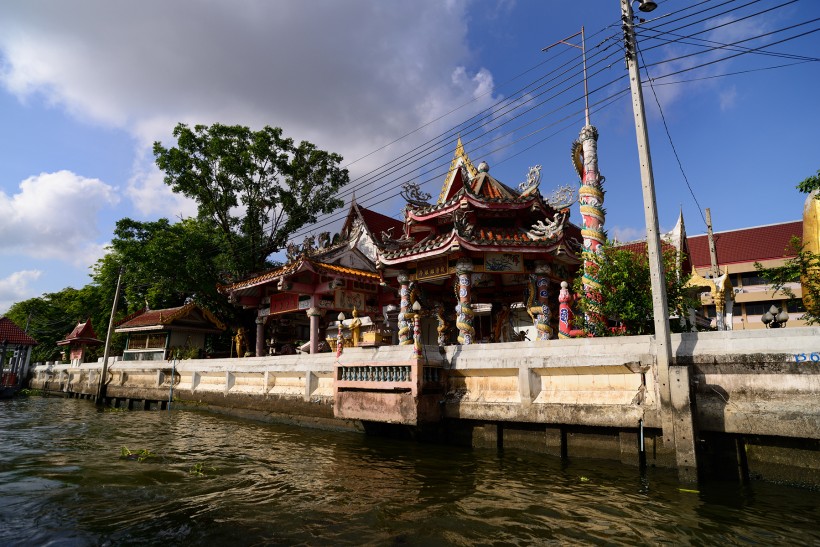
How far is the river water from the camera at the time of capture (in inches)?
236

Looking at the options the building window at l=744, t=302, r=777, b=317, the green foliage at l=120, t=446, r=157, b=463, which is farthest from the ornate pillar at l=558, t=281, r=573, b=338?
the building window at l=744, t=302, r=777, b=317

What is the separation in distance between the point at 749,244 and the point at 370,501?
138ft

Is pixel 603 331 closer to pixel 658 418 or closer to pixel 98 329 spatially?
pixel 658 418

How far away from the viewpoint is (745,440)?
328 inches

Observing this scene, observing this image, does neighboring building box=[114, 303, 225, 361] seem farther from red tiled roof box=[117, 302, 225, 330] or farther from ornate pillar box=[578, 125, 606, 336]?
ornate pillar box=[578, 125, 606, 336]

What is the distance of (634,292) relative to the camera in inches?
437

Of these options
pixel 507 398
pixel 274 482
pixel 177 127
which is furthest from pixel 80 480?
pixel 177 127

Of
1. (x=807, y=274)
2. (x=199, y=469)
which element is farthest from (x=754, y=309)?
(x=199, y=469)

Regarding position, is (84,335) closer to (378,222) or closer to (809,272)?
(378,222)

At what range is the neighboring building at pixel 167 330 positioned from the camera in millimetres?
27391

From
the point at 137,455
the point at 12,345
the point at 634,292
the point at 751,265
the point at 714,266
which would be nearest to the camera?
the point at 634,292

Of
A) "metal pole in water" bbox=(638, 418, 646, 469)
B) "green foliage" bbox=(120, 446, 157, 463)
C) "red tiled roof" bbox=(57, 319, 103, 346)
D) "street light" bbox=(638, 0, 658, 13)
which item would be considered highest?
"street light" bbox=(638, 0, 658, 13)

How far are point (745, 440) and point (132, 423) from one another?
19685 millimetres

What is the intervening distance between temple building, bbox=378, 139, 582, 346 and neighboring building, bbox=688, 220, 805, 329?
2412 centimetres
